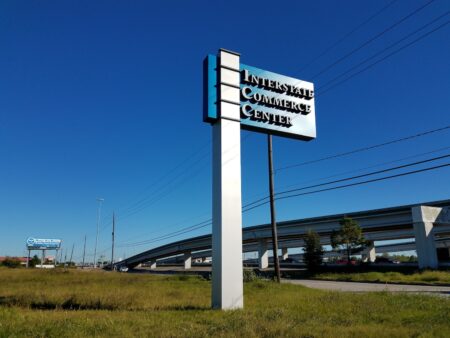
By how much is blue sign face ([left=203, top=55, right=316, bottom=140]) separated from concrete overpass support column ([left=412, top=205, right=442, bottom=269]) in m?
25.6

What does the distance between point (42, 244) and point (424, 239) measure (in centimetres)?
11508

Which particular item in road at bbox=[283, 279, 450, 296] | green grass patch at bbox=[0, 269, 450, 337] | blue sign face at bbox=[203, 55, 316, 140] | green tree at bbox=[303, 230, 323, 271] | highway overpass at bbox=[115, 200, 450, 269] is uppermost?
blue sign face at bbox=[203, 55, 316, 140]

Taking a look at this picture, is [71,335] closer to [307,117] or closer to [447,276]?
[307,117]

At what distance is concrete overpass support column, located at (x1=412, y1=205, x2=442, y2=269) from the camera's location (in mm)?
38188

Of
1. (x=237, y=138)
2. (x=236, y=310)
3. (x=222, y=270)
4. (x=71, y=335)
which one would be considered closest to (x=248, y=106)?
(x=237, y=138)

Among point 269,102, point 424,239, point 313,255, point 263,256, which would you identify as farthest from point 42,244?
point 269,102

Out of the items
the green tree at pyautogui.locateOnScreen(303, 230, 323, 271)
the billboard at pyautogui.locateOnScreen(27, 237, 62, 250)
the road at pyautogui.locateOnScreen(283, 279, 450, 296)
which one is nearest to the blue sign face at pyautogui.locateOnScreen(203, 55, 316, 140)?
the road at pyautogui.locateOnScreen(283, 279, 450, 296)

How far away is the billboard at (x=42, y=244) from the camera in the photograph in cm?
12080

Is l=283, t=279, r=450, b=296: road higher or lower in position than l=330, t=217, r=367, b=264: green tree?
lower

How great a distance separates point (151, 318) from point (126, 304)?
4.07 meters

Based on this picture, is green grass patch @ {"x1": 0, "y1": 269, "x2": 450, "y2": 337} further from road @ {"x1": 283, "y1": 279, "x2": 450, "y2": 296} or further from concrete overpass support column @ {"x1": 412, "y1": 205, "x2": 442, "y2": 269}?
concrete overpass support column @ {"x1": 412, "y1": 205, "x2": 442, "y2": 269}

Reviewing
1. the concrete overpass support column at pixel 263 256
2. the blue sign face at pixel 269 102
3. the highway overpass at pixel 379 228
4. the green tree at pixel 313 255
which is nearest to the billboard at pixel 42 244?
→ the highway overpass at pixel 379 228

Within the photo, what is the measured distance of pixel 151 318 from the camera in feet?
35.9

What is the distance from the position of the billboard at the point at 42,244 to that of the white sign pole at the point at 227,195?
399 ft
